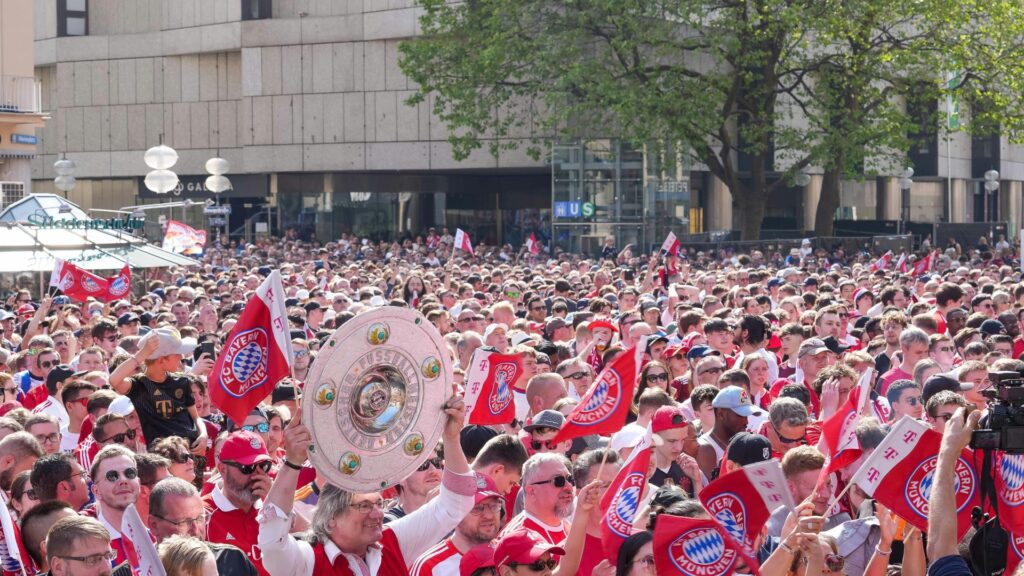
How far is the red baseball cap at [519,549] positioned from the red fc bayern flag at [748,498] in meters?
1.03

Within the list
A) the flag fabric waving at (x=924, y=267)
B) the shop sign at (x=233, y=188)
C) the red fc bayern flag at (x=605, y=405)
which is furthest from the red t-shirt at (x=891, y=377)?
the shop sign at (x=233, y=188)

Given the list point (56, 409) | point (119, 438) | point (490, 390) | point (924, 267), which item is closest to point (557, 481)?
point (119, 438)

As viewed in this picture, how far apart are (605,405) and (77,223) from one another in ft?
92.2

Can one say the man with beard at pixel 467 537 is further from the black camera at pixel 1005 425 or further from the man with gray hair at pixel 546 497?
the black camera at pixel 1005 425

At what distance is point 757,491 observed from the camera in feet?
22.4

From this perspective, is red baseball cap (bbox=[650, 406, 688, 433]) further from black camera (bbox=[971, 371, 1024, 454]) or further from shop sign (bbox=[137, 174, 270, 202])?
shop sign (bbox=[137, 174, 270, 202])

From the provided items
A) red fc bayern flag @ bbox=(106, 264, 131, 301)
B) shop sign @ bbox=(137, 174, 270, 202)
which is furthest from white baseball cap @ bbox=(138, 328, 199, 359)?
shop sign @ bbox=(137, 174, 270, 202)

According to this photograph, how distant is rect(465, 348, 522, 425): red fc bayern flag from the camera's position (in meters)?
10.5

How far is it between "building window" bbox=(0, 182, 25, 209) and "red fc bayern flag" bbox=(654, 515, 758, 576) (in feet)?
141

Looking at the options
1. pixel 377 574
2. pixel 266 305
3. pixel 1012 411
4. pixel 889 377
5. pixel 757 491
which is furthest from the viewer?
pixel 889 377

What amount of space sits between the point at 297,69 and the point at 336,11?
8.40 feet

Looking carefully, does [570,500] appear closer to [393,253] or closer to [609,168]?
[393,253]

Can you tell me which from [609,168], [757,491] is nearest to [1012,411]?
[757,491]

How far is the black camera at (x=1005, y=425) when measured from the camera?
18.8 ft
